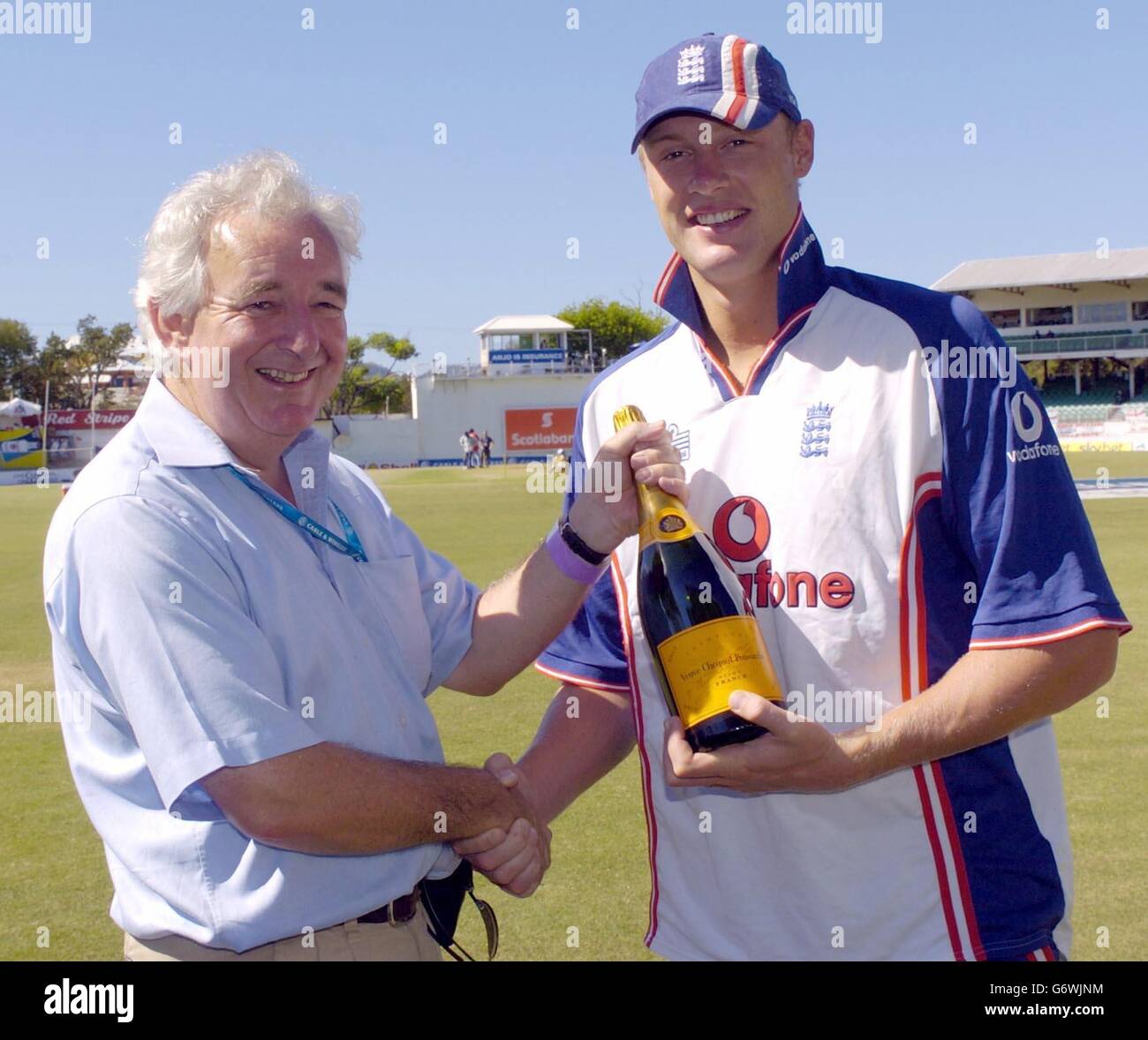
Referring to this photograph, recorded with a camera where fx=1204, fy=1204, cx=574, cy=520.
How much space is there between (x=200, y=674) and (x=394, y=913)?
722mm

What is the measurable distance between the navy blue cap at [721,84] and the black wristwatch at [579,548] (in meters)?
0.95

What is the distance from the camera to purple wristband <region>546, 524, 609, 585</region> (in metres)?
2.95

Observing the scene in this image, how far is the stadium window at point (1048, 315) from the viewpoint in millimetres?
76750

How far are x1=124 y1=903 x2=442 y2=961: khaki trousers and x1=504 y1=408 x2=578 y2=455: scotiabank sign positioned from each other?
70.1 meters

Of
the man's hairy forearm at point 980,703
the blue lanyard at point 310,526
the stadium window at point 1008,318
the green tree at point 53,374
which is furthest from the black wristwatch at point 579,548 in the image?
the green tree at point 53,374

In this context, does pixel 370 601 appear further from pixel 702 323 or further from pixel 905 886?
pixel 905 886

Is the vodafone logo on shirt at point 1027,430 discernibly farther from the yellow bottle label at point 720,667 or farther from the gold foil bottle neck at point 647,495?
the gold foil bottle neck at point 647,495

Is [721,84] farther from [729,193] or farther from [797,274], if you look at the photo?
[797,274]

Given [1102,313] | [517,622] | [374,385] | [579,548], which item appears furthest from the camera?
[374,385]

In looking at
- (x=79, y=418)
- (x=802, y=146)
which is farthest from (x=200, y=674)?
(x=79, y=418)

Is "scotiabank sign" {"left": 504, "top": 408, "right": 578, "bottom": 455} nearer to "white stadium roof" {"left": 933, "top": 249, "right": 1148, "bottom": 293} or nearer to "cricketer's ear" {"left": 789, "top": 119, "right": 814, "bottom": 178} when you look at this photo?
"white stadium roof" {"left": 933, "top": 249, "right": 1148, "bottom": 293}

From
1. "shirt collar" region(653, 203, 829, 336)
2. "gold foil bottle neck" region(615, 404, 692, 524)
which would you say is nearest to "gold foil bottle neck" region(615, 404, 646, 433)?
"gold foil bottle neck" region(615, 404, 692, 524)

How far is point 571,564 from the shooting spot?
295 cm

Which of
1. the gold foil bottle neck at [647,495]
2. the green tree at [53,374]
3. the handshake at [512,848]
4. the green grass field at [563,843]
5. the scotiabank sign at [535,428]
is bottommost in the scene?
the green grass field at [563,843]
